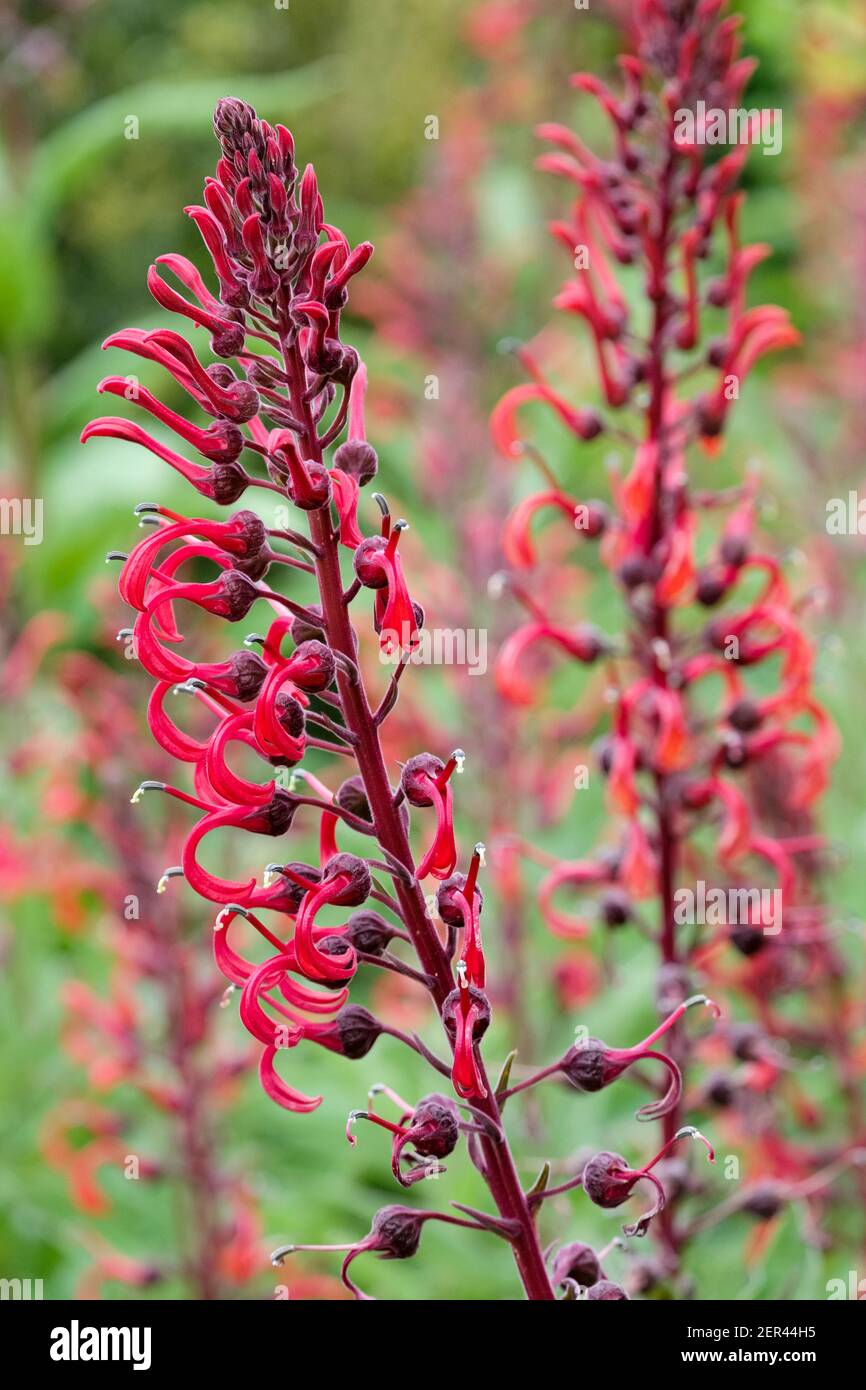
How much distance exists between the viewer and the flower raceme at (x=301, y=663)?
1363mm

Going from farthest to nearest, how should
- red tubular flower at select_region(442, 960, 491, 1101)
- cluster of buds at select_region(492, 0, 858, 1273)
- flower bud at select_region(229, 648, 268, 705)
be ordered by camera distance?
cluster of buds at select_region(492, 0, 858, 1273) < flower bud at select_region(229, 648, 268, 705) < red tubular flower at select_region(442, 960, 491, 1101)

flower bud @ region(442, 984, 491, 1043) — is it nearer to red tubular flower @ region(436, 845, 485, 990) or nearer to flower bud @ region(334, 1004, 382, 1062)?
red tubular flower @ region(436, 845, 485, 990)

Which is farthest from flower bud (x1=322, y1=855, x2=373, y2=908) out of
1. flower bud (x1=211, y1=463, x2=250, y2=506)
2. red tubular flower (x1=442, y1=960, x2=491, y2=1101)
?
flower bud (x1=211, y1=463, x2=250, y2=506)

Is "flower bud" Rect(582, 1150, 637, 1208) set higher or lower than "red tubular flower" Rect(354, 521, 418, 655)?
lower

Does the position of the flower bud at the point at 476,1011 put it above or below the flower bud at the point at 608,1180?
above

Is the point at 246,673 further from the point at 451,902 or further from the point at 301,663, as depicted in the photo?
the point at 451,902

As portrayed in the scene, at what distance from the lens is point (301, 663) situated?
1.36 m

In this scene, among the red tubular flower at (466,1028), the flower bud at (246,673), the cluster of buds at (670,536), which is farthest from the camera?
the cluster of buds at (670,536)

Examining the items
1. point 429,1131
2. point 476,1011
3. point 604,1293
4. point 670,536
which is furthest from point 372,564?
point 670,536

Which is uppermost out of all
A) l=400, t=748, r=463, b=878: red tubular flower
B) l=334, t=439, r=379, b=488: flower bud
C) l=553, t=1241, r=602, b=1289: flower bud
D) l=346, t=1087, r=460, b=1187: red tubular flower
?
l=334, t=439, r=379, b=488: flower bud

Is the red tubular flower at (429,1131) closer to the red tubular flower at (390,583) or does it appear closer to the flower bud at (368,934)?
the flower bud at (368,934)

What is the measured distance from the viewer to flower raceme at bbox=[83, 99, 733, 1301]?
4.47ft

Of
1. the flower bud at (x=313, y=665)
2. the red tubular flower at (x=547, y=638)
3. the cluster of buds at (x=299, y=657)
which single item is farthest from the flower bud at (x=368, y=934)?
the red tubular flower at (x=547, y=638)
